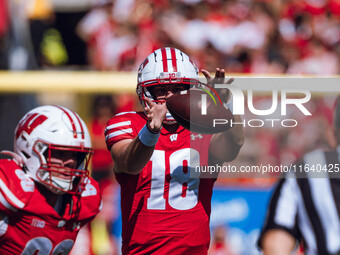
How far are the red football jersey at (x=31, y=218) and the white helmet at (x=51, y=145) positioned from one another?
0.08 metres

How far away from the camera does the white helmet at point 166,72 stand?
10.1 ft

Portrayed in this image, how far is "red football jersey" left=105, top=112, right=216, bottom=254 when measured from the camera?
9.95ft

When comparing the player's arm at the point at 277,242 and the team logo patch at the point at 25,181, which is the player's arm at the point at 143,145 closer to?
the team logo patch at the point at 25,181

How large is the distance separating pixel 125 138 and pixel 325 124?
3467 millimetres

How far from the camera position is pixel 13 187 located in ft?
10.3

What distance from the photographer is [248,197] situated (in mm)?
5930

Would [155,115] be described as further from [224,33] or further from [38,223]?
[224,33]

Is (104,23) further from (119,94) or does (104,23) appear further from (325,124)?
(325,124)

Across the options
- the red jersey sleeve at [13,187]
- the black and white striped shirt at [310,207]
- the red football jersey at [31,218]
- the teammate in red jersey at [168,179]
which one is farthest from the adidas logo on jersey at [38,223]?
the black and white striped shirt at [310,207]

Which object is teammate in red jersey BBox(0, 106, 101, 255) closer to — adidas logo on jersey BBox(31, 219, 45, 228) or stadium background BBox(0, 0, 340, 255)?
adidas logo on jersey BBox(31, 219, 45, 228)

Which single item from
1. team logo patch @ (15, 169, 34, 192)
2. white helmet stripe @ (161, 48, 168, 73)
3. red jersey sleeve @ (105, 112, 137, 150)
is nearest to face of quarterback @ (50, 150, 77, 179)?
team logo patch @ (15, 169, 34, 192)

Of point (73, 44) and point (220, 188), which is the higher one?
point (73, 44)

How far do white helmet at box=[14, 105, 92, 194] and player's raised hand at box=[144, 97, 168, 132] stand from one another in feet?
2.36

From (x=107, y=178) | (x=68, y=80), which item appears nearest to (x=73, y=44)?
(x=68, y=80)
